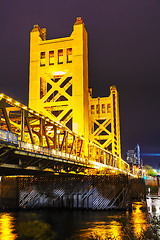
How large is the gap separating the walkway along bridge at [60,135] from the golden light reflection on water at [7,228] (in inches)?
200

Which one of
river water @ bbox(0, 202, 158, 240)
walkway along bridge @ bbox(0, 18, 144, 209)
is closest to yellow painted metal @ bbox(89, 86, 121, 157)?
walkway along bridge @ bbox(0, 18, 144, 209)

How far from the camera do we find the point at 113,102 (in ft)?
282

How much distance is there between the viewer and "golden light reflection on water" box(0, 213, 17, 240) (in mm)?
26105

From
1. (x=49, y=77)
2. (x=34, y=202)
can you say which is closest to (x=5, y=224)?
(x=34, y=202)

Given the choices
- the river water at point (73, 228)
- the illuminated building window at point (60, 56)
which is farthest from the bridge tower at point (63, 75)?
the river water at point (73, 228)

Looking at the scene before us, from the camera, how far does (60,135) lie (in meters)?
55.8

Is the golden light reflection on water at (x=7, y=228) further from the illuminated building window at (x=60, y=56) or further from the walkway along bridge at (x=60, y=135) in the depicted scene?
the illuminated building window at (x=60, y=56)

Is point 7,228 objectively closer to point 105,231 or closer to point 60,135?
point 105,231

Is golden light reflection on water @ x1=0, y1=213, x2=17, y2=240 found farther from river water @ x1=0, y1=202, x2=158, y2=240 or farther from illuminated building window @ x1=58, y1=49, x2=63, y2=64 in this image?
illuminated building window @ x1=58, y1=49, x2=63, y2=64

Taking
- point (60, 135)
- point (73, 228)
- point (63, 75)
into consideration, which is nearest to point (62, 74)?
point (63, 75)

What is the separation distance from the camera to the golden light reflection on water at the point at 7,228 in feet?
85.6

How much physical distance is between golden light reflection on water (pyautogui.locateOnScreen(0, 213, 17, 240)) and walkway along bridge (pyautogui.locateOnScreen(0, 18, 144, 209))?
5.07 m

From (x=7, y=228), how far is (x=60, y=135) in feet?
89.5

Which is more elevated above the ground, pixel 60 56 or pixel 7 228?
pixel 60 56
